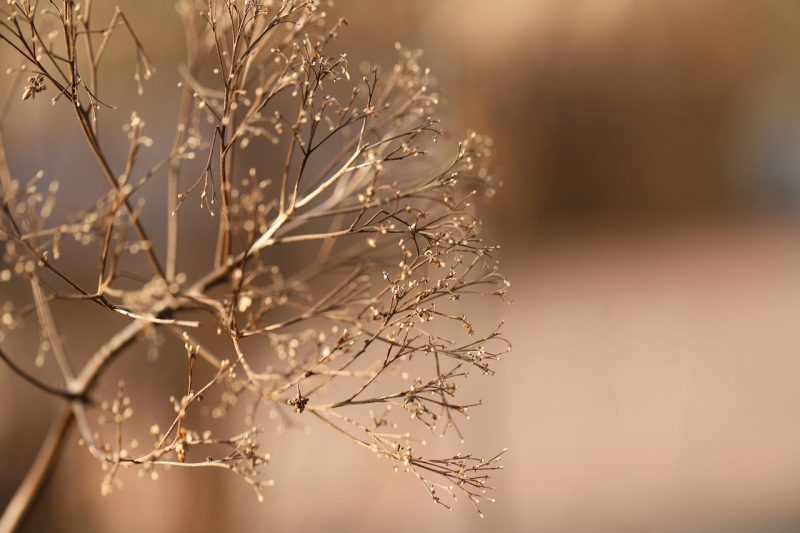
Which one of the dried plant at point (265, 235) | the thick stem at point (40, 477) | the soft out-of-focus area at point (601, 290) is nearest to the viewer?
the dried plant at point (265, 235)

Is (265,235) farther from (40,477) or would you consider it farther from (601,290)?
(601,290)

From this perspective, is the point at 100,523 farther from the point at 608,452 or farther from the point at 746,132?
the point at 746,132

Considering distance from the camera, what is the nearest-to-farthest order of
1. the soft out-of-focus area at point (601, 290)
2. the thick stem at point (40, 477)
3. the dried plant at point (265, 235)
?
1. the dried plant at point (265, 235)
2. the thick stem at point (40, 477)
3. the soft out-of-focus area at point (601, 290)

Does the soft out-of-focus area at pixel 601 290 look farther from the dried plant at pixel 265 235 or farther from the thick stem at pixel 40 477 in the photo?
the thick stem at pixel 40 477

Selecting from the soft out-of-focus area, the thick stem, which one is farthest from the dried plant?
the soft out-of-focus area

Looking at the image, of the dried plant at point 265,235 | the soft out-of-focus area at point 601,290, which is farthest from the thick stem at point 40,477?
the soft out-of-focus area at point 601,290

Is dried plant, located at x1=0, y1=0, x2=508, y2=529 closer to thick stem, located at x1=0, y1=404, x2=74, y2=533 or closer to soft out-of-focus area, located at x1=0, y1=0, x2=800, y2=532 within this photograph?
thick stem, located at x1=0, y1=404, x2=74, y2=533

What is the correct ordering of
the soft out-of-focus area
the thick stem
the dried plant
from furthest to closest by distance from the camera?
the soft out-of-focus area
the thick stem
the dried plant

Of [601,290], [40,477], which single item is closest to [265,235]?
[40,477]

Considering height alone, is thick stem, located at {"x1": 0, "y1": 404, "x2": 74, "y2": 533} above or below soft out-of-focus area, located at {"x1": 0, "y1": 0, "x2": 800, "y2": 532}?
below
